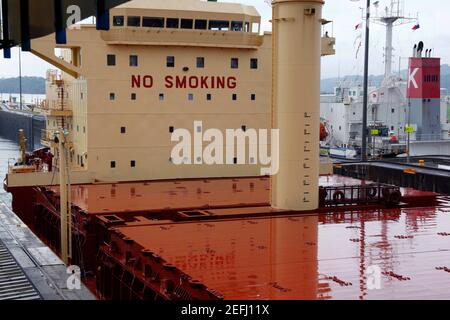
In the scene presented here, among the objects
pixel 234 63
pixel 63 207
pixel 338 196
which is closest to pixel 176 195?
pixel 63 207

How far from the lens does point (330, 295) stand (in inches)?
385

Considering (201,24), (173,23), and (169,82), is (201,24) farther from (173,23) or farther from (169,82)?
(169,82)

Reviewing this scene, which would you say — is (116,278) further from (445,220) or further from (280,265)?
(445,220)

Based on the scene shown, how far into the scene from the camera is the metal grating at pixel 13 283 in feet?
39.9

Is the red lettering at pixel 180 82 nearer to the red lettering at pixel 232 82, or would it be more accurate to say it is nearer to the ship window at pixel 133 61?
the ship window at pixel 133 61

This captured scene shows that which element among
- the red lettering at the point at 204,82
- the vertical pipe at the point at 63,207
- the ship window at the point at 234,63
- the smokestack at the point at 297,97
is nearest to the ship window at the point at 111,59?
the red lettering at the point at 204,82

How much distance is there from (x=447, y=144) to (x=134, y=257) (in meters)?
47.5

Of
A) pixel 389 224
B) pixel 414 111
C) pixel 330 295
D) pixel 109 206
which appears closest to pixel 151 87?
pixel 109 206

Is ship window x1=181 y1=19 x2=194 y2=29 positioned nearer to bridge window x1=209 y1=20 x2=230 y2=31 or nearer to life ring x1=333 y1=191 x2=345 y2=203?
bridge window x1=209 y1=20 x2=230 y2=31

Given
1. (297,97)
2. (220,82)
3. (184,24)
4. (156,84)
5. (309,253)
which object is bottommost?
(309,253)

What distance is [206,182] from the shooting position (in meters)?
23.8

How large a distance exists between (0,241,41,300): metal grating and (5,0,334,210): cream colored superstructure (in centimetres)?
873

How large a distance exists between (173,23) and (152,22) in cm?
81

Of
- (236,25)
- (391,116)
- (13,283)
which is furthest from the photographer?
(391,116)
